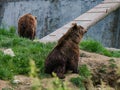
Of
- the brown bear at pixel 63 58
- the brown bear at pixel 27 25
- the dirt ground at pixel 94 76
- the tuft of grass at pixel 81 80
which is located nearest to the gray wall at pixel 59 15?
the brown bear at pixel 27 25

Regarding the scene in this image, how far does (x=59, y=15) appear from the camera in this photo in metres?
17.2

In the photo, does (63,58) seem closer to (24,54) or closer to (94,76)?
(94,76)

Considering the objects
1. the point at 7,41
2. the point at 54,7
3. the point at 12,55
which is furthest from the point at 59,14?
the point at 12,55

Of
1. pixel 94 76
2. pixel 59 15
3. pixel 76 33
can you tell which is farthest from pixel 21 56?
pixel 59 15

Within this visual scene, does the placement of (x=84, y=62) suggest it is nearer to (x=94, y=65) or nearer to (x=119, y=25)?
(x=94, y=65)

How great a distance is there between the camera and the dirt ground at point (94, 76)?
22.9 feet

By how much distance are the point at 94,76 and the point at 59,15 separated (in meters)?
9.51

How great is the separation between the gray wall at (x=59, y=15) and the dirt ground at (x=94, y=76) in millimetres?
6478

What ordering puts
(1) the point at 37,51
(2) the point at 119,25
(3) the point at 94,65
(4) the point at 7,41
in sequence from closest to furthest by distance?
(3) the point at 94,65, (1) the point at 37,51, (4) the point at 7,41, (2) the point at 119,25

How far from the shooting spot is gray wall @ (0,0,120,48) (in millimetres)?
15484

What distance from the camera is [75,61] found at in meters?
7.54

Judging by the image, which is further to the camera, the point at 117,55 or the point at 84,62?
the point at 117,55

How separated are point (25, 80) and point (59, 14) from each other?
33.4 feet

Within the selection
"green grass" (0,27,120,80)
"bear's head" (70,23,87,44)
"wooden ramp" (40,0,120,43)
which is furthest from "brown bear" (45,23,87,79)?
"wooden ramp" (40,0,120,43)
